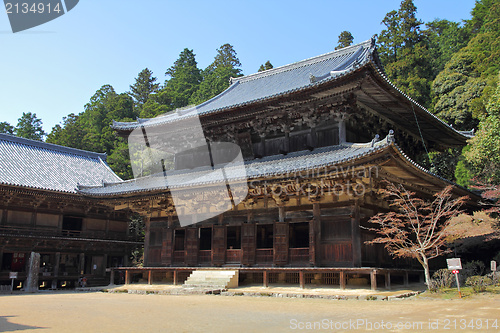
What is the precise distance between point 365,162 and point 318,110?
5.24 meters

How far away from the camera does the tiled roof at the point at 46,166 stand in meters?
28.5

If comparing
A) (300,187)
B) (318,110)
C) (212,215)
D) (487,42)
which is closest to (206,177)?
(212,215)

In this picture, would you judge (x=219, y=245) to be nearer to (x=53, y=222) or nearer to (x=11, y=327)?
(x=11, y=327)

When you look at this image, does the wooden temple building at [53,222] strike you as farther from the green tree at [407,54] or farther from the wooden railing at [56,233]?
the green tree at [407,54]

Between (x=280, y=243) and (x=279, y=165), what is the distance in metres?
3.61

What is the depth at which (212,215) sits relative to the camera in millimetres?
21516

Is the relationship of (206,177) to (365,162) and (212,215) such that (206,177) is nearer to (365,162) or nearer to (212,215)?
(212,215)

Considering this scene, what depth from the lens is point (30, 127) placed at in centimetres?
7131

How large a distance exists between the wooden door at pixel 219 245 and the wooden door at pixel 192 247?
48.8 inches

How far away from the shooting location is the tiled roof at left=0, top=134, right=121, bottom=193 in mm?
28547

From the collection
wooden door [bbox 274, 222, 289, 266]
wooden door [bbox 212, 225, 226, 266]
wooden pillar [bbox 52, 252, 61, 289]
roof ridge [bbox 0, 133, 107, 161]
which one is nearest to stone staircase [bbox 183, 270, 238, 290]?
wooden door [bbox 212, 225, 226, 266]

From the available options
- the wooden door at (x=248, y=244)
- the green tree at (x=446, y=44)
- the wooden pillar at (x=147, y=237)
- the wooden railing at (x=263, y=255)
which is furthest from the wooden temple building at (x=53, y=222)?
the green tree at (x=446, y=44)

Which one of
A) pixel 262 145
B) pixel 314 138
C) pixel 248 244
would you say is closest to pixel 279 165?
pixel 314 138

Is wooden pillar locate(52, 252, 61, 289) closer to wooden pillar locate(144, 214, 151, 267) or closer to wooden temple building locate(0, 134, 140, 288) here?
wooden temple building locate(0, 134, 140, 288)
